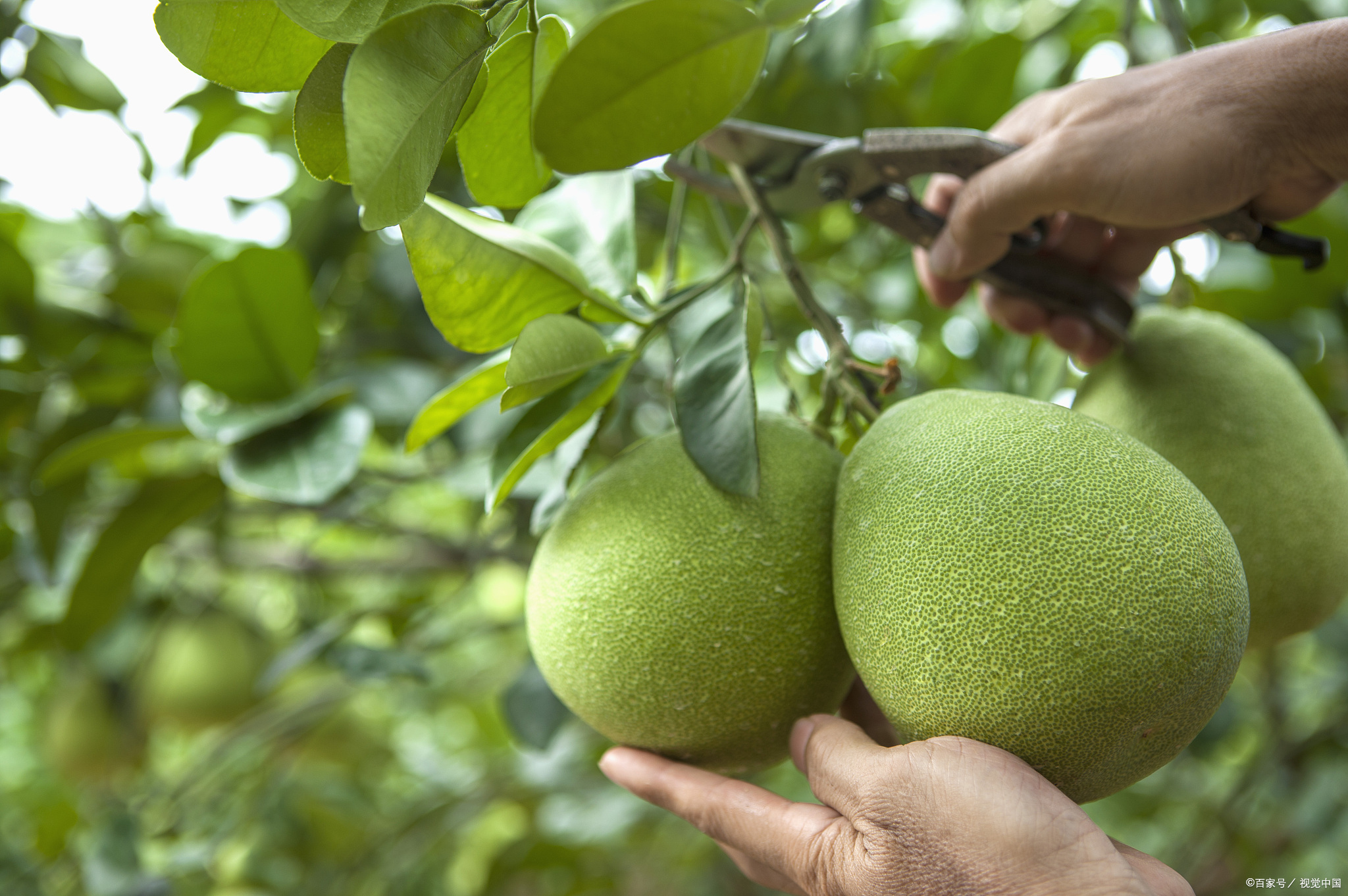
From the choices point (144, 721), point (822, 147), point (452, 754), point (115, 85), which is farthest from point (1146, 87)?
point (452, 754)

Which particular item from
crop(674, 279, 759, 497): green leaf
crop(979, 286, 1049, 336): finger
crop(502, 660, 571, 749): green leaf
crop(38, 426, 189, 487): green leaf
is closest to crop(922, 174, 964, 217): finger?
crop(979, 286, 1049, 336): finger

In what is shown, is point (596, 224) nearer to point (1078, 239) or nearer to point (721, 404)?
point (721, 404)

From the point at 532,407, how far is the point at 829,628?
28 centimetres

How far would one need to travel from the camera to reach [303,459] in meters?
0.83

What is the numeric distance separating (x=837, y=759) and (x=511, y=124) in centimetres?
46

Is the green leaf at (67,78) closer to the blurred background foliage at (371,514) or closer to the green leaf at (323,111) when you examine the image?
the blurred background foliage at (371,514)

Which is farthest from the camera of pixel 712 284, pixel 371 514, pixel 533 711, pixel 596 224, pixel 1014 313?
pixel 371 514

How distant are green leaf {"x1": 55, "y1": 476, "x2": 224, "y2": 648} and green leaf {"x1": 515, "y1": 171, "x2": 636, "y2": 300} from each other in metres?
0.50

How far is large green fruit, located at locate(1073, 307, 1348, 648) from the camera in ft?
2.28

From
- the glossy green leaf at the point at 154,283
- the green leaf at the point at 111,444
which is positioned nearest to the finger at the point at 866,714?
the green leaf at the point at 111,444

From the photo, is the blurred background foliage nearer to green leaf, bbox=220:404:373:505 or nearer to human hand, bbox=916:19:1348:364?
green leaf, bbox=220:404:373:505

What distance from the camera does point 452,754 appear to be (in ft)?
10.7

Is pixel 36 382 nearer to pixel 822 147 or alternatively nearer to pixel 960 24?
pixel 822 147

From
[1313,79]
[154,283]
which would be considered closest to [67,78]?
[154,283]
